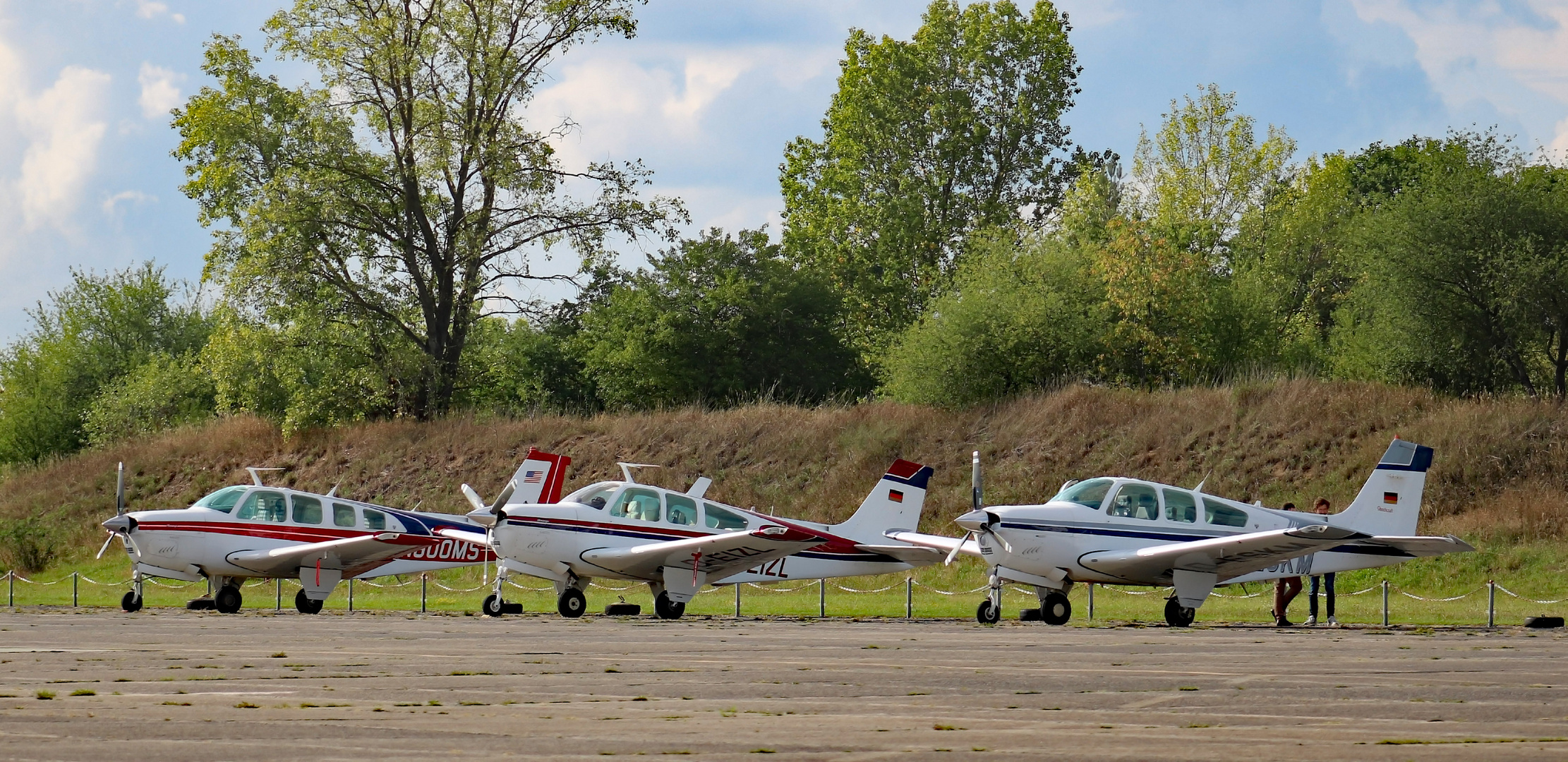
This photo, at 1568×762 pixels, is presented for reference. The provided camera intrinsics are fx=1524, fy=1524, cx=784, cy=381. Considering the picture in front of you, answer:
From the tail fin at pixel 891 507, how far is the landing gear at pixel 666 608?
3.07 meters

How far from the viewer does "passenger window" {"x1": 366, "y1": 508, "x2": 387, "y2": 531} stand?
92.0ft

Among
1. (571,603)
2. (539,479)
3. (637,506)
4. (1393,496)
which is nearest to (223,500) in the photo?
A: (539,479)

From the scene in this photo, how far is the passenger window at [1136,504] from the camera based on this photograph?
861 inches

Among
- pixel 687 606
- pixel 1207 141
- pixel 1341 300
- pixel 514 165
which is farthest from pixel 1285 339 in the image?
pixel 687 606

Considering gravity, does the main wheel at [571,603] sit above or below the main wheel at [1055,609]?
below

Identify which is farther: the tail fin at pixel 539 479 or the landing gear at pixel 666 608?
the tail fin at pixel 539 479

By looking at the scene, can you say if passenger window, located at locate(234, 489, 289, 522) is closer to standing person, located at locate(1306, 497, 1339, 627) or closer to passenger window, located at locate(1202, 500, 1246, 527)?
passenger window, located at locate(1202, 500, 1246, 527)

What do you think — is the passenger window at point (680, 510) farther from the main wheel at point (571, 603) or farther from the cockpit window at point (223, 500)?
the cockpit window at point (223, 500)

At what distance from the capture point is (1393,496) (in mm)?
23312

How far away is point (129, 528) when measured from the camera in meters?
26.0

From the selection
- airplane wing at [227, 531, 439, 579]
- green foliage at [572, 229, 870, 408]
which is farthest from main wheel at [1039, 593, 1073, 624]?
green foliage at [572, 229, 870, 408]

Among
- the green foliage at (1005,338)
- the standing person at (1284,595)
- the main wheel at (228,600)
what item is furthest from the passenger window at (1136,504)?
the green foliage at (1005,338)

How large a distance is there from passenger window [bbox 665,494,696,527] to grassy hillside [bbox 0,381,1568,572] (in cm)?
1253

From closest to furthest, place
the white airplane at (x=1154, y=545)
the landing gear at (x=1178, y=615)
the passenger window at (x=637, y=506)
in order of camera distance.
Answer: the white airplane at (x=1154, y=545), the landing gear at (x=1178, y=615), the passenger window at (x=637, y=506)
